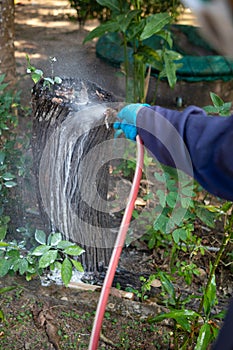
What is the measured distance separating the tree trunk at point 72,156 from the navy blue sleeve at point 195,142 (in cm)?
44

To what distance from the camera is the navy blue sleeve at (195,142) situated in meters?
1.16

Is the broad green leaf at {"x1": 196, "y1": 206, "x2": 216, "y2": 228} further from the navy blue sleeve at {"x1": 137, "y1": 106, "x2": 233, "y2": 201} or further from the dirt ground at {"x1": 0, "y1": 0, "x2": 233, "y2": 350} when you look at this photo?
the navy blue sleeve at {"x1": 137, "y1": 106, "x2": 233, "y2": 201}

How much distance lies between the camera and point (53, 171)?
193 centimetres

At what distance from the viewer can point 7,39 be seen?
2.73 meters

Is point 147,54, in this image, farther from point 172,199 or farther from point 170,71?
point 172,199

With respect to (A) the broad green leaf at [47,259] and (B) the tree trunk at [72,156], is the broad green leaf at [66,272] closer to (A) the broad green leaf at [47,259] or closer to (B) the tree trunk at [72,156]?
(A) the broad green leaf at [47,259]

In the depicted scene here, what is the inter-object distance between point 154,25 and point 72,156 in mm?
829

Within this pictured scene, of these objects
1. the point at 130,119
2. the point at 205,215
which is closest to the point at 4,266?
the point at 130,119

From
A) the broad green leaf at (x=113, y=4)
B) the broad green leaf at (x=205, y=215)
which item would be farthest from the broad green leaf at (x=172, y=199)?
the broad green leaf at (x=113, y=4)

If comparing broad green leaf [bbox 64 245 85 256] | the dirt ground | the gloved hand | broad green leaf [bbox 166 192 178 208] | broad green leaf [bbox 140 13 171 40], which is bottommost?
the dirt ground

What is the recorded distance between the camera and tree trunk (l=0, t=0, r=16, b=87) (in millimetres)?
2662

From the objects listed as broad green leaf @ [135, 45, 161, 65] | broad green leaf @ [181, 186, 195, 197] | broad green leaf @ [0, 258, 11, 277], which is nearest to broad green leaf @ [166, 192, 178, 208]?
broad green leaf @ [181, 186, 195, 197]

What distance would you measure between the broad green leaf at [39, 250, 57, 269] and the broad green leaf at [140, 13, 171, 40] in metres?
1.19

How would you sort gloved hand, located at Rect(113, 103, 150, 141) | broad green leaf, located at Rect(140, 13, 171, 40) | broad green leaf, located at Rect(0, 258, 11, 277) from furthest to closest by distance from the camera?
broad green leaf, located at Rect(140, 13, 171, 40)
broad green leaf, located at Rect(0, 258, 11, 277)
gloved hand, located at Rect(113, 103, 150, 141)
